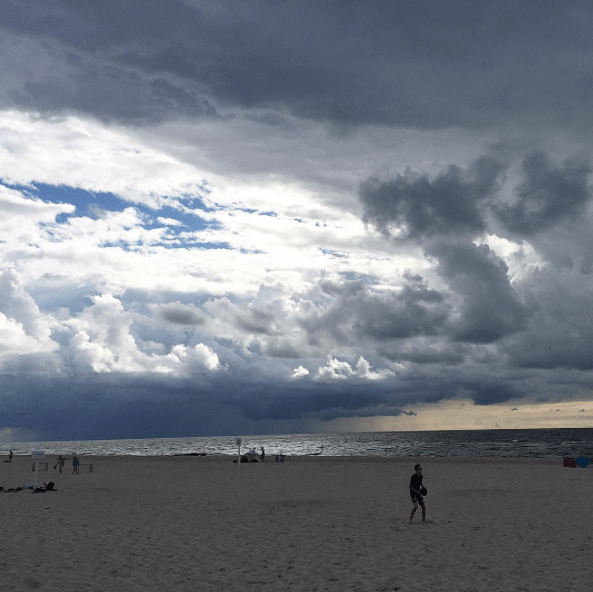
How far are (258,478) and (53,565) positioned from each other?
26.0 m

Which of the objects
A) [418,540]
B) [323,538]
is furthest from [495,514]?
[323,538]

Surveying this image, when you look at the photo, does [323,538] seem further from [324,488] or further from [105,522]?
[324,488]

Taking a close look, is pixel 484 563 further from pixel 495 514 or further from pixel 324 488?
pixel 324 488

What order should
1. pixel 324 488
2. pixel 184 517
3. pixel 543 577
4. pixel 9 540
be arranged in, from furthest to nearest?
1. pixel 324 488
2. pixel 184 517
3. pixel 9 540
4. pixel 543 577

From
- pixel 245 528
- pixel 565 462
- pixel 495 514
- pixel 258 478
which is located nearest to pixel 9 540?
pixel 245 528

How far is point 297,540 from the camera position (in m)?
16.8

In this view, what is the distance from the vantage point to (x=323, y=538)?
55.9 feet

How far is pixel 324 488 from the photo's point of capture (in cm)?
3105

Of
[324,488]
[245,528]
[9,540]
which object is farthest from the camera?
[324,488]

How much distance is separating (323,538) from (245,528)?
3.00 m

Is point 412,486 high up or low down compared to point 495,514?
up

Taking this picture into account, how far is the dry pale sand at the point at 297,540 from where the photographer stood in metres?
12.5

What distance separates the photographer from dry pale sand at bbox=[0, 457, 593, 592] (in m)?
12.5

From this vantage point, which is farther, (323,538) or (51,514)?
(51,514)
